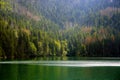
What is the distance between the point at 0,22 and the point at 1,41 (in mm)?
28527

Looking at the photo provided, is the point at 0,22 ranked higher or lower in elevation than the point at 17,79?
higher

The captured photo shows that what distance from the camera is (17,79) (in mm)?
49438

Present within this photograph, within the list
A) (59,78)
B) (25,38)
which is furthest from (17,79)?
(25,38)

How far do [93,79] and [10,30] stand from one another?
141 metres

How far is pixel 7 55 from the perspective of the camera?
172 m

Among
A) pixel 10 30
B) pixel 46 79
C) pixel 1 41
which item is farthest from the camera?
pixel 10 30

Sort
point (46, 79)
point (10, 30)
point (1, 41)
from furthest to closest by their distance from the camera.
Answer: point (10, 30) < point (1, 41) < point (46, 79)

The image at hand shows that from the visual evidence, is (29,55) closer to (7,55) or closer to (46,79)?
(7,55)

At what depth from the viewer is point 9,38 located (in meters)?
171

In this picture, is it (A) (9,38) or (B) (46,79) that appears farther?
(A) (9,38)

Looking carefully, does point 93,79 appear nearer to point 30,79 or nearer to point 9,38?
point 30,79

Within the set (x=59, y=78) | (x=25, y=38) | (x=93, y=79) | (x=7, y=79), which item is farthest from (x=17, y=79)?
(x=25, y=38)

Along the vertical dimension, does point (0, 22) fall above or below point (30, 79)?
above

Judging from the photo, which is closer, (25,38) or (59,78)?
(59,78)
